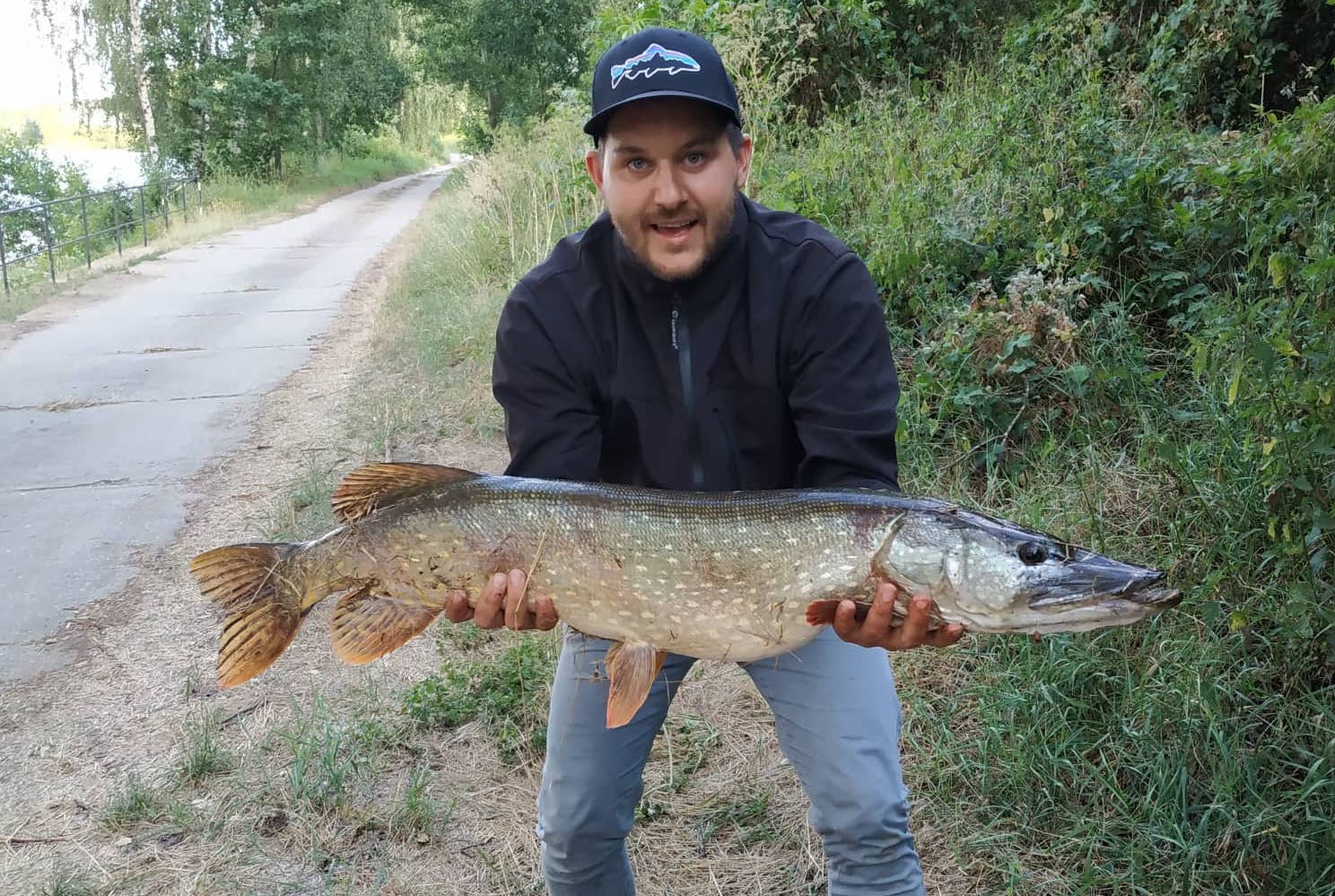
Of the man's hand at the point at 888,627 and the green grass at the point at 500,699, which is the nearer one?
the man's hand at the point at 888,627

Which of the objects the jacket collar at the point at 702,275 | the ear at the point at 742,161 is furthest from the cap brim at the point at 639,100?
the jacket collar at the point at 702,275

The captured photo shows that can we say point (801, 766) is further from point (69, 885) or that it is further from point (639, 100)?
point (69, 885)

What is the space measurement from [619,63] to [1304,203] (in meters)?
2.58

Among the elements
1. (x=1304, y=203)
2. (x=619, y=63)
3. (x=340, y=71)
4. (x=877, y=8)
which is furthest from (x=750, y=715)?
(x=340, y=71)

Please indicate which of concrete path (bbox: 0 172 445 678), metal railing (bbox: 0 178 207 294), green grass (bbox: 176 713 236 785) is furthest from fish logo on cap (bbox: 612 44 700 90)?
metal railing (bbox: 0 178 207 294)

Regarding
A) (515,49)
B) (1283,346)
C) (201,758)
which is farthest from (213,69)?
(1283,346)

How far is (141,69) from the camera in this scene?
80.6 feet

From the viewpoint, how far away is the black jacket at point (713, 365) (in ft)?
7.78

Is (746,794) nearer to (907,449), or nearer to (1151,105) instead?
(907,449)

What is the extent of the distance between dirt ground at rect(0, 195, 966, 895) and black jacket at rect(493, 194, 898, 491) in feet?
3.72

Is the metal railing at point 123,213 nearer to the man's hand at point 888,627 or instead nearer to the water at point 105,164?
the water at point 105,164

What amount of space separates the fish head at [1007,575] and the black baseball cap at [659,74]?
1.07 metres

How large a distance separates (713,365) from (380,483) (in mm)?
873

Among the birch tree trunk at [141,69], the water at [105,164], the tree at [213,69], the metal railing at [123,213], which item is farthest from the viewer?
the water at [105,164]
